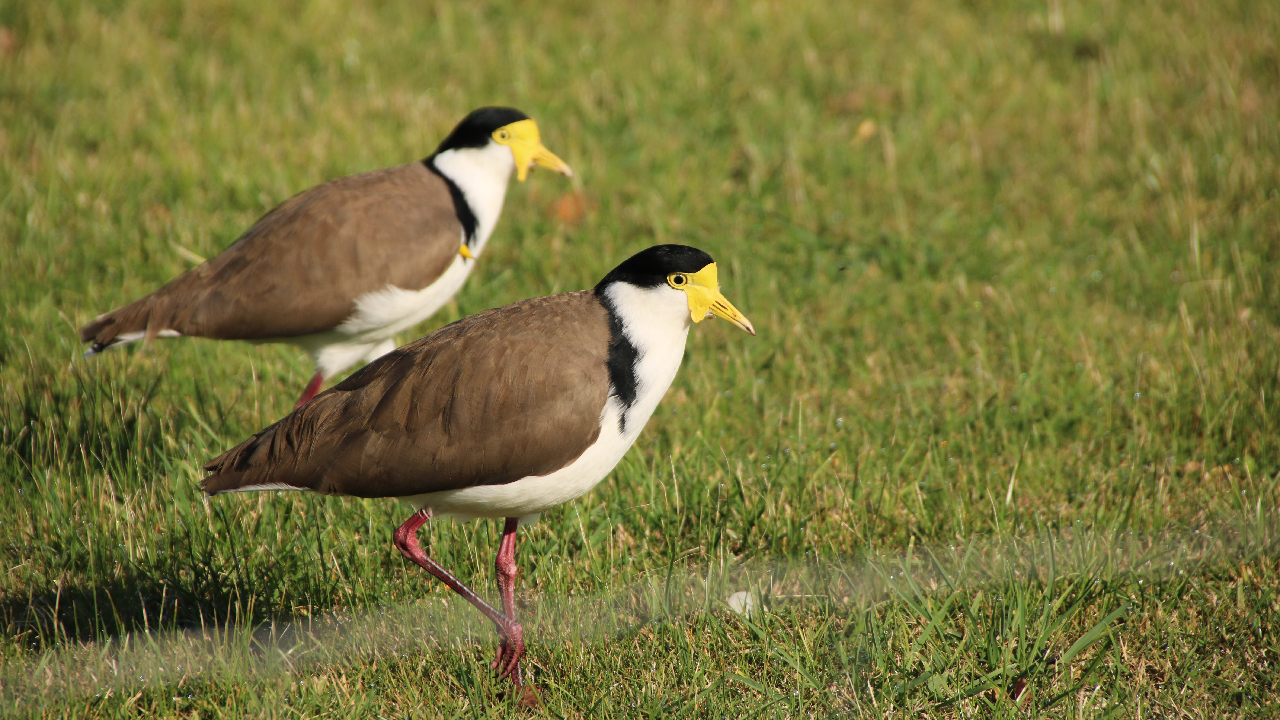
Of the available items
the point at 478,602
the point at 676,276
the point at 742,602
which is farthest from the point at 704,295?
the point at 478,602

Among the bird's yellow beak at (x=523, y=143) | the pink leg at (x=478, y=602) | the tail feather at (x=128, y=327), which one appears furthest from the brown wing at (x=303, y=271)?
the pink leg at (x=478, y=602)

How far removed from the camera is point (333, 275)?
15.4 ft

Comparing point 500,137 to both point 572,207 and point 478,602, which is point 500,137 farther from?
point 478,602

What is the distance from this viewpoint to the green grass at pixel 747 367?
11.9 feet

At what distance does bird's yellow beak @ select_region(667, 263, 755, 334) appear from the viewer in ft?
11.8

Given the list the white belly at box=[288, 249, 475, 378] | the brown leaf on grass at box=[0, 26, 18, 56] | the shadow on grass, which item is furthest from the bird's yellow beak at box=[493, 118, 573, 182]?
the brown leaf on grass at box=[0, 26, 18, 56]

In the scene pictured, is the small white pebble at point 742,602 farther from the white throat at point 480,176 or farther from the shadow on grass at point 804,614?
the white throat at point 480,176

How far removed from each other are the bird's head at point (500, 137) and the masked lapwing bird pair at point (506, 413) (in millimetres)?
1800

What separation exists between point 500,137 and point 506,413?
224cm

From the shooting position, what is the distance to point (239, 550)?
4031 mm

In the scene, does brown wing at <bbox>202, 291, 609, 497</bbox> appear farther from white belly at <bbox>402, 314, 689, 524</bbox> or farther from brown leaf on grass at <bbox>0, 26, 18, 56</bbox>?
brown leaf on grass at <bbox>0, 26, 18, 56</bbox>

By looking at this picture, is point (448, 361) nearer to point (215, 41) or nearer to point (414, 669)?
point (414, 669)

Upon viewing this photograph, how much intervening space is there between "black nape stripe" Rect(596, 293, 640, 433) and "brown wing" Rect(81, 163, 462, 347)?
1539mm

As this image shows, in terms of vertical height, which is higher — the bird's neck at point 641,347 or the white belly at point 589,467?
the bird's neck at point 641,347
